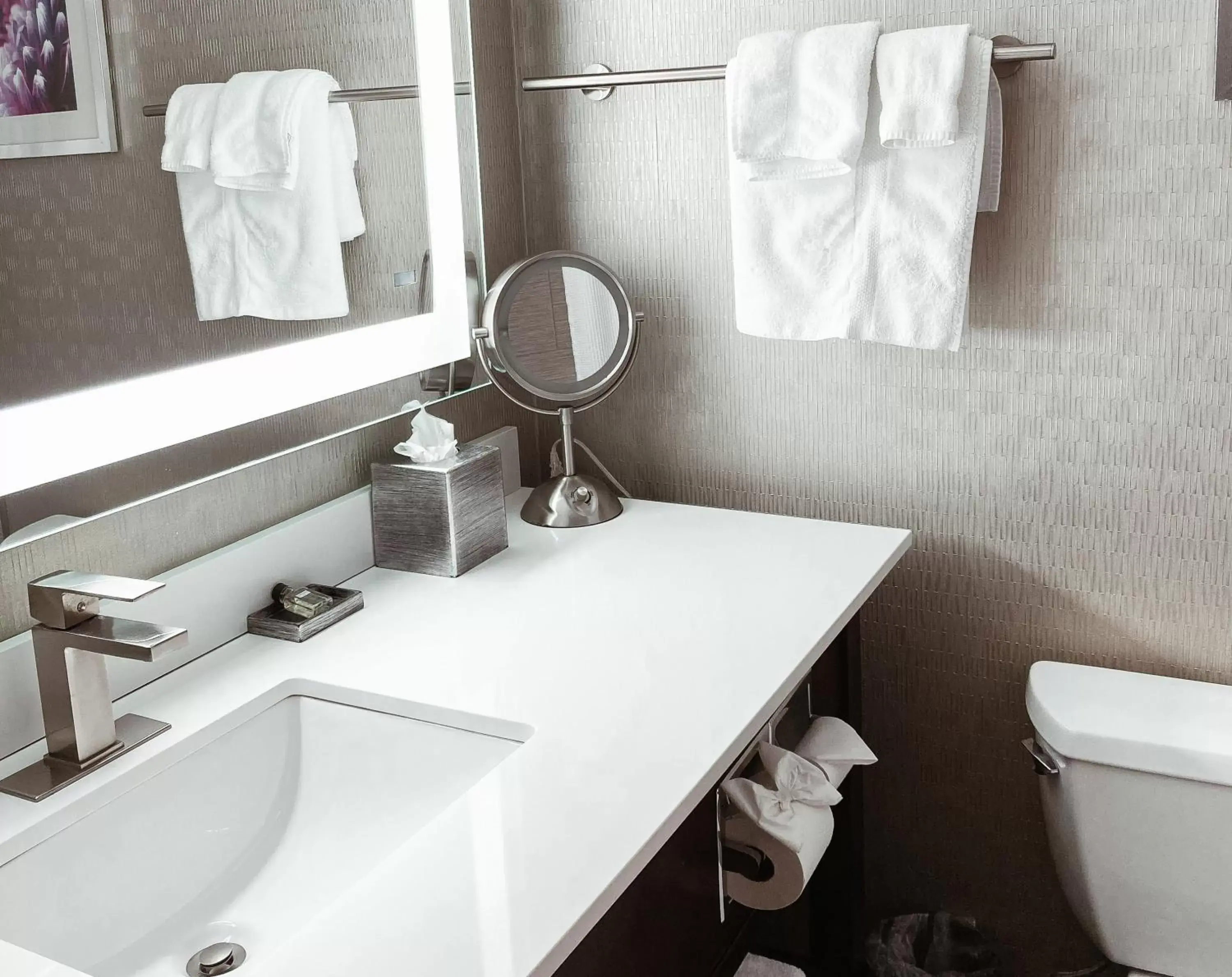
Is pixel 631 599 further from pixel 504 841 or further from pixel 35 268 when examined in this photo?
pixel 35 268

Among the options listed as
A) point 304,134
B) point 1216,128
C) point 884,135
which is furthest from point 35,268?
point 1216,128

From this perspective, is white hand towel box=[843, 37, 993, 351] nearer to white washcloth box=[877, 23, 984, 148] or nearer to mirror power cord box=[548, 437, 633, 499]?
white washcloth box=[877, 23, 984, 148]

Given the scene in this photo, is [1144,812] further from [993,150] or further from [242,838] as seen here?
[242,838]

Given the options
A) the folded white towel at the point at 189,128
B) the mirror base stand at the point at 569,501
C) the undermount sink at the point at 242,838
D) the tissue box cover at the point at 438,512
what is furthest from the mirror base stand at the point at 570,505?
the folded white towel at the point at 189,128

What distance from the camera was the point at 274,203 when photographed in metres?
1.24

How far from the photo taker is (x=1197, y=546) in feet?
4.87

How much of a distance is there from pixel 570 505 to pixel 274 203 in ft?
1.86

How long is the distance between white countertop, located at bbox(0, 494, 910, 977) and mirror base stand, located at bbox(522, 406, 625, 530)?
22 millimetres

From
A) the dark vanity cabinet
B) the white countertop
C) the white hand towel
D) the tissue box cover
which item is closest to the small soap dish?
the white countertop

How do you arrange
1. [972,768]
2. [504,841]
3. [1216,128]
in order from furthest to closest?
1. [972,768]
2. [1216,128]
3. [504,841]

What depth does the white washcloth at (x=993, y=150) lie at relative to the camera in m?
1.40

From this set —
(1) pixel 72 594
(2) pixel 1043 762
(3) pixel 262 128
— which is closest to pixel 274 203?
(3) pixel 262 128

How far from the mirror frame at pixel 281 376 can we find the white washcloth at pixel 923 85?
542mm

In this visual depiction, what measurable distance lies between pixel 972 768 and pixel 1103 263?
0.70 meters
